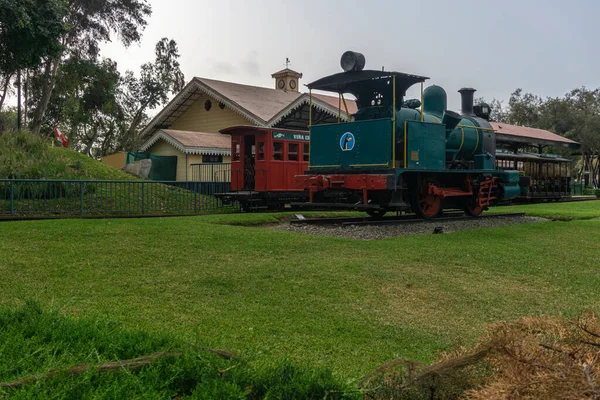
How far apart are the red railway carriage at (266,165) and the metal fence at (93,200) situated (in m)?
0.99

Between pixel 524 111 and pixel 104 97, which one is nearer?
pixel 104 97

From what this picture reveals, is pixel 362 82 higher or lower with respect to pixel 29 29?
lower

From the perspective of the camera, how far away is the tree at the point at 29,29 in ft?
54.5

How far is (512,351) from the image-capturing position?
208 cm

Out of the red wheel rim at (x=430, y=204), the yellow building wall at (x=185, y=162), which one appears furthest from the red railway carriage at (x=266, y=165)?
the red wheel rim at (x=430, y=204)

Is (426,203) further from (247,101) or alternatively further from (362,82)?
(247,101)

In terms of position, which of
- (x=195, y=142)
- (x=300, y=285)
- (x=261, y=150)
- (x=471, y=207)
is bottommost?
(x=300, y=285)

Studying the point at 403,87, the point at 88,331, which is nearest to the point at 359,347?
the point at 88,331

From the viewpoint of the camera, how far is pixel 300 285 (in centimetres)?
602

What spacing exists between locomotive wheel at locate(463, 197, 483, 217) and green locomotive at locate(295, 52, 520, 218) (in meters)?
0.03

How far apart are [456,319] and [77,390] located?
3.36 m

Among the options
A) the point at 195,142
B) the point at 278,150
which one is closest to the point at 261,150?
the point at 278,150

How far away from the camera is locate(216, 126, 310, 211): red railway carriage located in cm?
1828

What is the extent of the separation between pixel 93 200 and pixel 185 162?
9892mm
